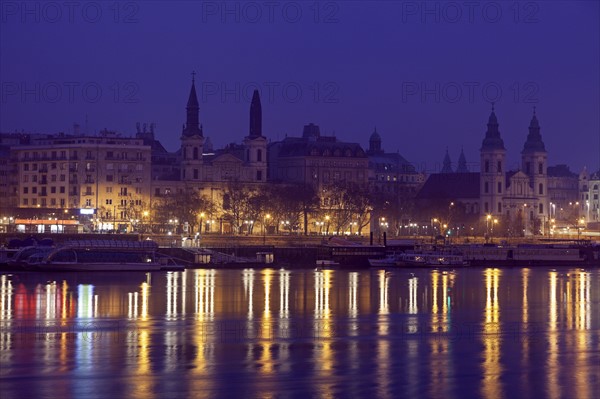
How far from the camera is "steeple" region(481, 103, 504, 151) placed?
172 m

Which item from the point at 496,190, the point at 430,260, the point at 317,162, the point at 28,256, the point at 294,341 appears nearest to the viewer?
the point at 294,341

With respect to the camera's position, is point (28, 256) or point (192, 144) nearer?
point (28, 256)

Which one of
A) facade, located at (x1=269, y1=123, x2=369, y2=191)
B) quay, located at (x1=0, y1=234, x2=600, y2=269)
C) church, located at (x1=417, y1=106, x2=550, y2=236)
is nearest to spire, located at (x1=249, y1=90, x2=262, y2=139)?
facade, located at (x1=269, y1=123, x2=369, y2=191)

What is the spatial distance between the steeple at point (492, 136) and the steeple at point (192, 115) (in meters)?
46.2

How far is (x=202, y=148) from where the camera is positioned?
472ft

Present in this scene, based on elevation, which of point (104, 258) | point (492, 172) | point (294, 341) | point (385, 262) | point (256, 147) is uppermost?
point (256, 147)

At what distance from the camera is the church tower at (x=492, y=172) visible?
169500 mm

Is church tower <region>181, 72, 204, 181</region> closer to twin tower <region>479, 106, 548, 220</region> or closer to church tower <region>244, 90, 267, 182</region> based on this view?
church tower <region>244, 90, 267, 182</region>

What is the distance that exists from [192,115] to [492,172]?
4709 centimetres

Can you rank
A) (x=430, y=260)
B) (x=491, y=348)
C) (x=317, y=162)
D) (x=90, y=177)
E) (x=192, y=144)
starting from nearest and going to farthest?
(x=491, y=348)
(x=430, y=260)
(x=90, y=177)
(x=192, y=144)
(x=317, y=162)

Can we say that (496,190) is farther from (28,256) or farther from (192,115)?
(28,256)

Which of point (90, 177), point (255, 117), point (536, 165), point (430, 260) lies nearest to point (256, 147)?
point (255, 117)

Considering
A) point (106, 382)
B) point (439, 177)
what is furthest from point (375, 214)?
point (106, 382)

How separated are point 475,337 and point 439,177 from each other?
5572 inches
